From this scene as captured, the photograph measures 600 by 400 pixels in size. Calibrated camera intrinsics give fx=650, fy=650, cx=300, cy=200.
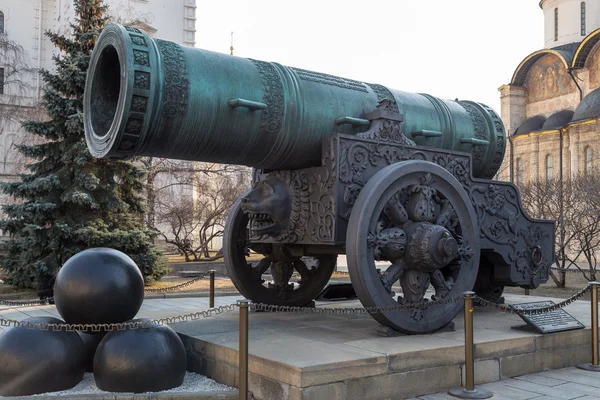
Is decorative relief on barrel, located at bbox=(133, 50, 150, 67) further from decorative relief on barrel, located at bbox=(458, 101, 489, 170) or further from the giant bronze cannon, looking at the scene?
decorative relief on barrel, located at bbox=(458, 101, 489, 170)

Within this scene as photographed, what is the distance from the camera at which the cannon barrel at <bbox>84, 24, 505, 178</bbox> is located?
459 cm

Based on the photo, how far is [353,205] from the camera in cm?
534

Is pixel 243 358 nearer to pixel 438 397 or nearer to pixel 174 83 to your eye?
pixel 438 397

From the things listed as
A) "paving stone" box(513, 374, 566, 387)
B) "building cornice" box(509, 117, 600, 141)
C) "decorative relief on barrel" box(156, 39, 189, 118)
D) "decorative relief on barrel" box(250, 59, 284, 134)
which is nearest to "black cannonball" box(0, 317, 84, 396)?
"decorative relief on barrel" box(156, 39, 189, 118)

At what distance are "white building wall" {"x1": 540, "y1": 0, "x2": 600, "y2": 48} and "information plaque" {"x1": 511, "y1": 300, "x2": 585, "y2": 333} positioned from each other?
41262 millimetres

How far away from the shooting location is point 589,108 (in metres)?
33.9

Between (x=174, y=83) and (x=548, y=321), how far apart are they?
3.83 m

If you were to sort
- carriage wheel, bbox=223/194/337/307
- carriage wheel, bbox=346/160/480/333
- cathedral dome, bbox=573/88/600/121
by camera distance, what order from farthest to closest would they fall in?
cathedral dome, bbox=573/88/600/121 < carriage wheel, bbox=223/194/337/307 < carriage wheel, bbox=346/160/480/333

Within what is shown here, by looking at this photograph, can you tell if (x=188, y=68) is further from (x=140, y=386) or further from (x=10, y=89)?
(x=10, y=89)

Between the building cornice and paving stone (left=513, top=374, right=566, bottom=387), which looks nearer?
paving stone (left=513, top=374, right=566, bottom=387)

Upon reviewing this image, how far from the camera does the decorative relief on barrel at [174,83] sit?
465 centimetres

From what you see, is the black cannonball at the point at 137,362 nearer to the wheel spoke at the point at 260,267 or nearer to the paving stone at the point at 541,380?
the wheel spoke at the point at 260,267

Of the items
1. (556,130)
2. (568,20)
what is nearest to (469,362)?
(556,130)

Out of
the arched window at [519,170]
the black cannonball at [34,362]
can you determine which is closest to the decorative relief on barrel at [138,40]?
the black cannonball at [34,362]
